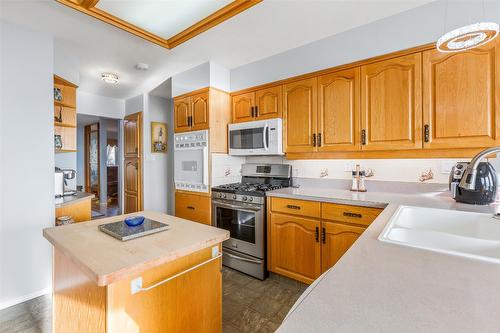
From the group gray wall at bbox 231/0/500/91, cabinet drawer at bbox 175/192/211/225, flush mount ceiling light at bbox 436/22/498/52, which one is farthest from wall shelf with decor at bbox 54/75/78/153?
flush mount ceiling light at bbox 436/22/498/52

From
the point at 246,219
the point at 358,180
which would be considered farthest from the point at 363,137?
the point at 246,219

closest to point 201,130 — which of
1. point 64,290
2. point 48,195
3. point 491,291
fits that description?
point 48,195

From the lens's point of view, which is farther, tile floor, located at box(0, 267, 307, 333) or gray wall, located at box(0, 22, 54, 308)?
gray wall, located at box(0, 22, 54, 308)

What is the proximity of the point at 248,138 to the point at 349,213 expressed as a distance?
1.42m

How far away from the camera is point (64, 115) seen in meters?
2.88

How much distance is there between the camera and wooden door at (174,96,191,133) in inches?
124

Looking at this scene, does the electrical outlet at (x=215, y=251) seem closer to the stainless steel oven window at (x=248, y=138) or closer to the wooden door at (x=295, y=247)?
the wooden door at (x=295, y=247)

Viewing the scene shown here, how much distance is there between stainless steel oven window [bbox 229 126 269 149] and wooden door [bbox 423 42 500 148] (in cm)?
149

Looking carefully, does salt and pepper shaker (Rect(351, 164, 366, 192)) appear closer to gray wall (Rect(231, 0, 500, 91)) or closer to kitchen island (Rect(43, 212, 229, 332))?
gray wall (Rect(231, 0, 500, 91))

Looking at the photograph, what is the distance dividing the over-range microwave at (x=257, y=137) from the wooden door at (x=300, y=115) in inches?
4.0

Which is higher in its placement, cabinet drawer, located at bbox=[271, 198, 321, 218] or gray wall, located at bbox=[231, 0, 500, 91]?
gray wall, located at bbox=[231, 0, 500, 91]

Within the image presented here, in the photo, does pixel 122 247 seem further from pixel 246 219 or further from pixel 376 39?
pixel 376 39

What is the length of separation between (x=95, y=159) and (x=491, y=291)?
7680 mm

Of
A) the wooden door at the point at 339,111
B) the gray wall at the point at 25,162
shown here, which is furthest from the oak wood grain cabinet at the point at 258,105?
the gray wall at the point at 25,162
